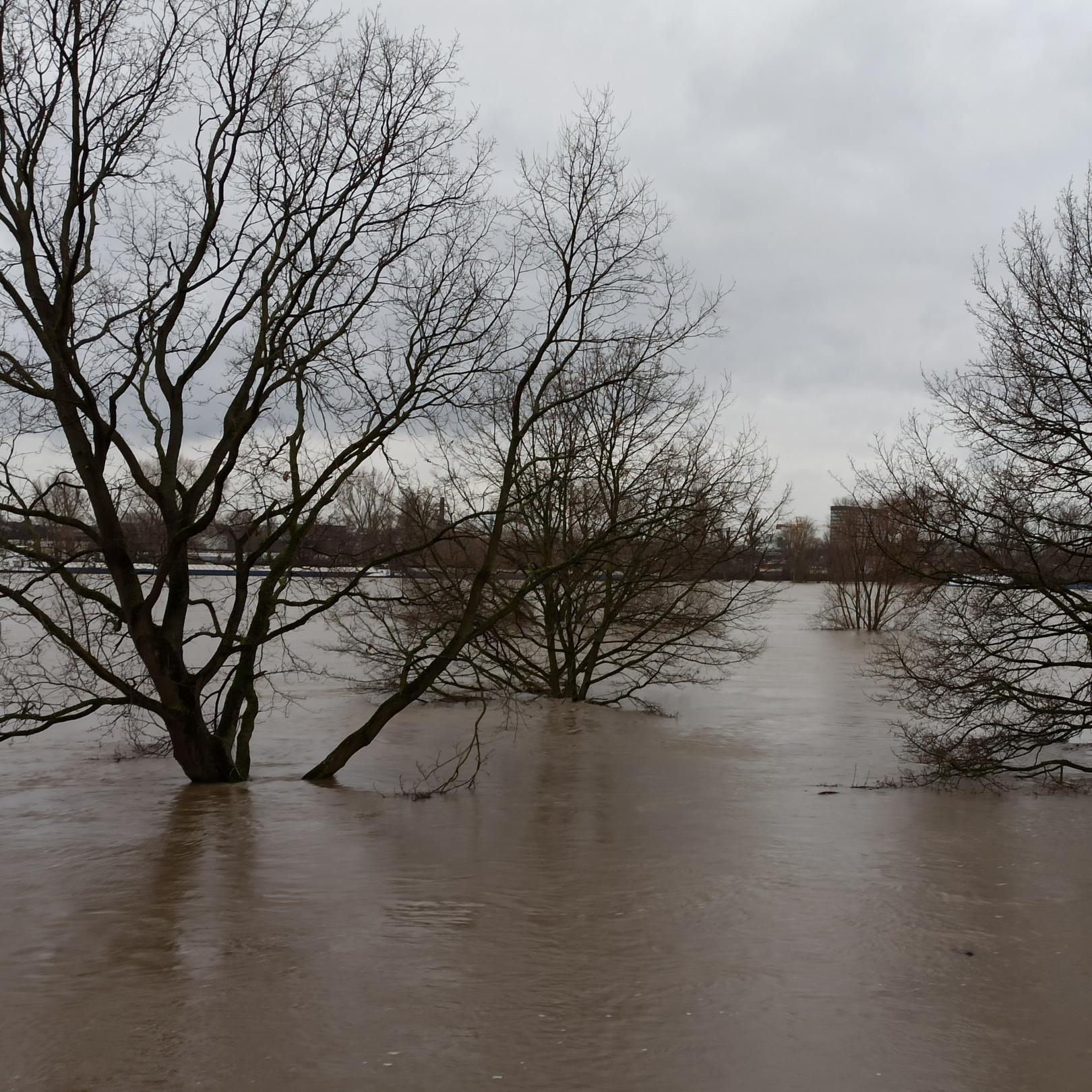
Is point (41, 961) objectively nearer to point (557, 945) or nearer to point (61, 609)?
point (557, 945)

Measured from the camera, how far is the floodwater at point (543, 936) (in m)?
6.25

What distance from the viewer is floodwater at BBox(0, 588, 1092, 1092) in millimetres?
6250

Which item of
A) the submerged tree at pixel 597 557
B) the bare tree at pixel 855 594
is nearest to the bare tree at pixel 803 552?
the bare tree at pixel 855 594

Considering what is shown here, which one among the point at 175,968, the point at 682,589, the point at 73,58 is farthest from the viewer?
the point at 682,589

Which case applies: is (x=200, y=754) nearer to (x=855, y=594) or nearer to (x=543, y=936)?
(x=543, y=936)

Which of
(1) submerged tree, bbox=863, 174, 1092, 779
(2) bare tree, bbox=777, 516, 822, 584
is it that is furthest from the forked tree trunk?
(2) bare tree, bbox=777, 516, 822, 584

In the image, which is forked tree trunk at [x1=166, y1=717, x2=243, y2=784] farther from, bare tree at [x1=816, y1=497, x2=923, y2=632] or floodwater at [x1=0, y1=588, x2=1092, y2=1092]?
bare tree at [x1=816, y1=497, x2=923, y2=632]

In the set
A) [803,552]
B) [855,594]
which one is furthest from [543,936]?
[803,552]

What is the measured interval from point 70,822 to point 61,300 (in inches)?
236

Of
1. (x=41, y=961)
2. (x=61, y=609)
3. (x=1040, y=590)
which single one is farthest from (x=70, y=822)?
(x=1040, y=590)

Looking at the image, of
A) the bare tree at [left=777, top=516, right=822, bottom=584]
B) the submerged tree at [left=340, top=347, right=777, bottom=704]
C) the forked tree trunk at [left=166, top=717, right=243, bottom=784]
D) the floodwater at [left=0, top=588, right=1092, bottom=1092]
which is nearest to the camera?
the floodwater at [left=0, top=588, right=1092, bottom=1092]

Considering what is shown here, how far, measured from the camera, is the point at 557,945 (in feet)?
27.3

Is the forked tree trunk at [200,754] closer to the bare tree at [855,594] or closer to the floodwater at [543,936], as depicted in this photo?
→ the floodwater at [543,936]

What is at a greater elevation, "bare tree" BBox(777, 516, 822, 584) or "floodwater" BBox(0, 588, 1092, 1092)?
"bare tree" BBox(777, 516, 822, 584)
